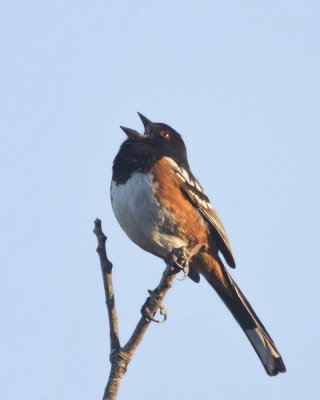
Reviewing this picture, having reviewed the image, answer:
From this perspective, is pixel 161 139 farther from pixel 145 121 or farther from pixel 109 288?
pixel 109 288

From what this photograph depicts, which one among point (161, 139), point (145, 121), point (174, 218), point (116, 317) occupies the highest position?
point (145, 121)

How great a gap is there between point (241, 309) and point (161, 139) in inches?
73.3

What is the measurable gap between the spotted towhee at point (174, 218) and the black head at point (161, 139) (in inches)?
1.2

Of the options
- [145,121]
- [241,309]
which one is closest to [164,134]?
[145,121]

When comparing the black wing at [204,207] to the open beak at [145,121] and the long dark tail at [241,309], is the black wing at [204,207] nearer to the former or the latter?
the long dark tail at [241,309]

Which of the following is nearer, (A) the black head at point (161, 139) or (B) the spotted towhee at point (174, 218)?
(B) the spotted towhee at point (174, 218)

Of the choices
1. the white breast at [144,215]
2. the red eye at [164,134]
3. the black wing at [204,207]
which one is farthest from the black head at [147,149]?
the black wing at [204,207]

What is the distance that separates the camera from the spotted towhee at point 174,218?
5.12m

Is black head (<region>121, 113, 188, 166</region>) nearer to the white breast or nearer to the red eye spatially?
the red eye

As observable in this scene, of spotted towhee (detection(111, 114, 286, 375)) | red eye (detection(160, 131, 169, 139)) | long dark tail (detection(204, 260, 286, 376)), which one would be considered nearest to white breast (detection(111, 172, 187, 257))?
spotted towhee (detection(111, 114, 286, 375))

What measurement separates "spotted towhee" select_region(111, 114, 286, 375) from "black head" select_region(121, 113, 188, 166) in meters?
0.03

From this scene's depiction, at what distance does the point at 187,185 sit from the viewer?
543 cm

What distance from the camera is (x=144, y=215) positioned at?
16.7 ft

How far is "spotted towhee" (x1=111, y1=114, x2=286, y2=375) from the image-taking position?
5125 mm
